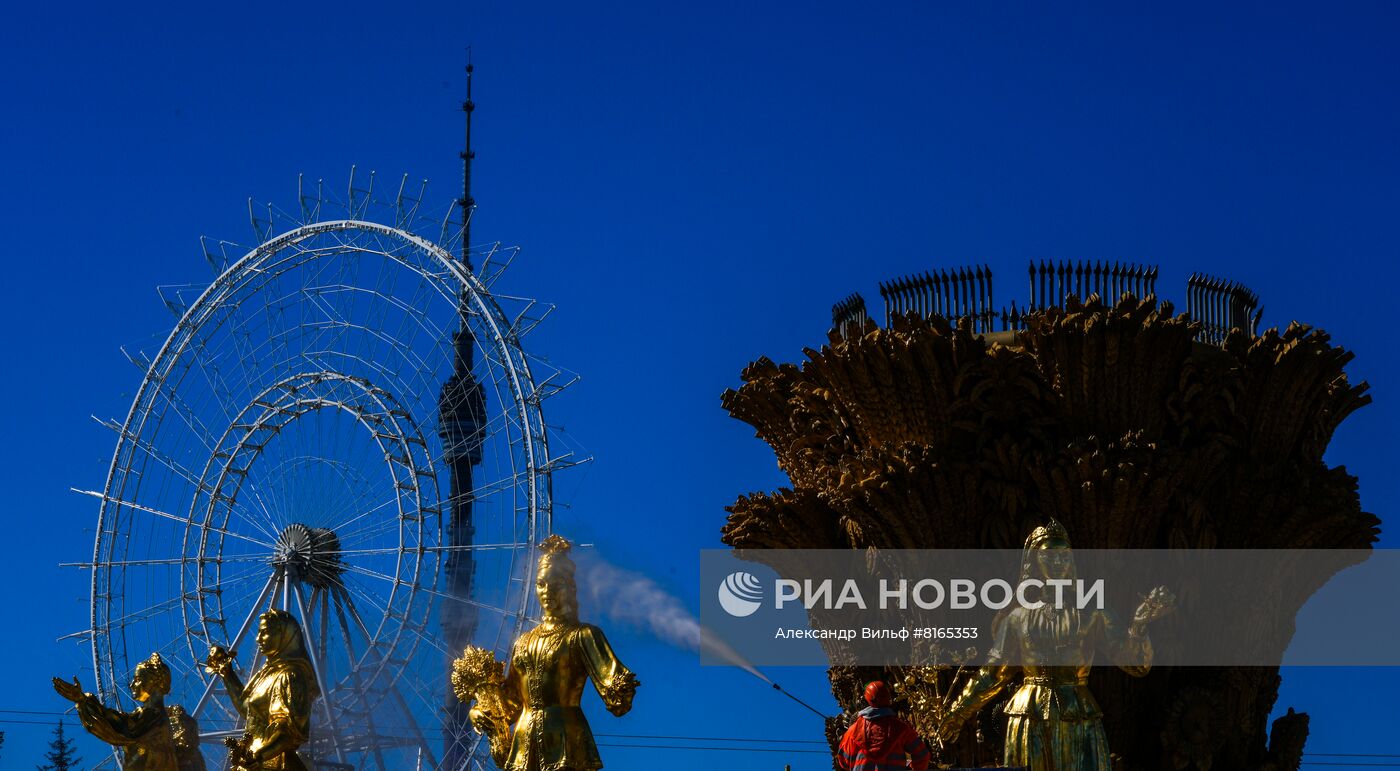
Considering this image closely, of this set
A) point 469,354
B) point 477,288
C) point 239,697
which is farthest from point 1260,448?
point 469,354

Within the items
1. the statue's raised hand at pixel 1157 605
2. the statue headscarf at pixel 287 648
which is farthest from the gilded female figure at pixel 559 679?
the statue's raised hand at pixel 1157 605

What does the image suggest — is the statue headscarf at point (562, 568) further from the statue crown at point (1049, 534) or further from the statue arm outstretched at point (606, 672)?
the statue crown at point (1049, 534)

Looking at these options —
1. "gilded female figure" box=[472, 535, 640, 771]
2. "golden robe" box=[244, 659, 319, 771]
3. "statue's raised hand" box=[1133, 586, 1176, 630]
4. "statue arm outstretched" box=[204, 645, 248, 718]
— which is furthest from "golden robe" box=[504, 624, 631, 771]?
"statue's raised hand" box=[1133, 586, 1176, 630]

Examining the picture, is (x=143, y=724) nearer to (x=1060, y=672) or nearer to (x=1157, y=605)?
(x=1060, y=672)

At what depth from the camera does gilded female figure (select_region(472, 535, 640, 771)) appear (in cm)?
1709

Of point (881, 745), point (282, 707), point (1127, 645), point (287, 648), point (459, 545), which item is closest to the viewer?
point (881, 745)

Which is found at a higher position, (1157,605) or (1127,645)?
(1157,605)

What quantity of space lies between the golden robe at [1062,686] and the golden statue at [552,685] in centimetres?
333

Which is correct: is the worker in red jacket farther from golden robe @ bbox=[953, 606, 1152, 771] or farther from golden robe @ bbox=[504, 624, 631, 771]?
golden robe @ bbox=[504, 624, 631, 771]

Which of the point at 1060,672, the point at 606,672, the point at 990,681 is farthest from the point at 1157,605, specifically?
the point at 606,672

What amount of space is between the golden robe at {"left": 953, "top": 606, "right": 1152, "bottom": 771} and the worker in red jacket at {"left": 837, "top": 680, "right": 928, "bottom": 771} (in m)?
1.33

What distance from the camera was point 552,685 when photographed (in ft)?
56.9

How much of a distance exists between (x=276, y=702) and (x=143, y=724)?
1781mm

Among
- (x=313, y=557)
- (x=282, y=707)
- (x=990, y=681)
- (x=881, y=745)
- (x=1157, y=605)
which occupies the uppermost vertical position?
(x=313, y=557)
